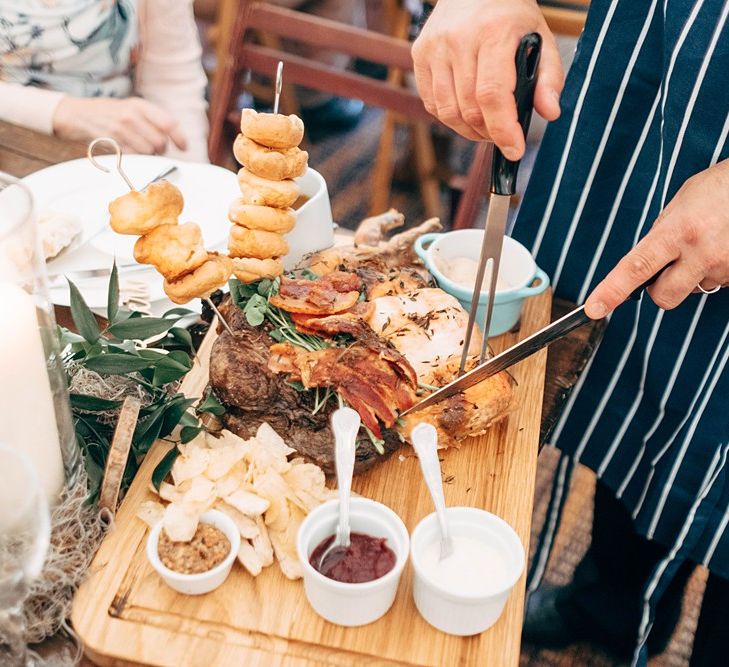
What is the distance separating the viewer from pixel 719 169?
1070mm

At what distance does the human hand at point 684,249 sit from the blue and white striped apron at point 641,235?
0.64 ft

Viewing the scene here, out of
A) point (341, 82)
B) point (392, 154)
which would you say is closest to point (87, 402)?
point (341, 82)

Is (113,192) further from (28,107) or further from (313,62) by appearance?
(313,62)

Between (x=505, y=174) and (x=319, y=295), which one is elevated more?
(x=505, y=174)

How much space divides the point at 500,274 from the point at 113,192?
29.2 inches

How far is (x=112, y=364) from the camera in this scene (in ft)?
3.26

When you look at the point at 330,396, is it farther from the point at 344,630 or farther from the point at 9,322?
the point at 9,322

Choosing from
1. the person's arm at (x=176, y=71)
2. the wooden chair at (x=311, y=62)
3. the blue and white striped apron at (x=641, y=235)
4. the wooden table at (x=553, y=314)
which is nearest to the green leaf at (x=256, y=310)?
the wooden table at (x=553, y=314)

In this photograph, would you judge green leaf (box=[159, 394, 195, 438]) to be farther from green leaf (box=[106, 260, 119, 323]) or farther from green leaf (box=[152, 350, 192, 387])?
green leaf (box=[106, 260, 119, 323])

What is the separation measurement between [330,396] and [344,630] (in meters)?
0.30

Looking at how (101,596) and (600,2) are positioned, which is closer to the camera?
(101,596)

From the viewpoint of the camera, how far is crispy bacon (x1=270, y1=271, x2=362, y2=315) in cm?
108

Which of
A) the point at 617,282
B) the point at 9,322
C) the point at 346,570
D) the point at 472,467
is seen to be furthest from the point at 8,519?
the point at 617,282

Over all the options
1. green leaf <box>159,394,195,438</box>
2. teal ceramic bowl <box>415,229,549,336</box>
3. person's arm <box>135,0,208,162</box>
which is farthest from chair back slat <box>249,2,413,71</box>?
green leaf <box>159,394,195,438</box>
